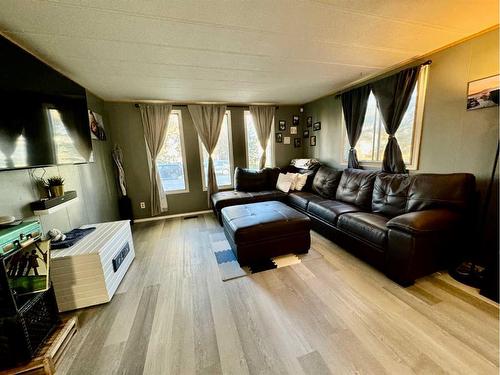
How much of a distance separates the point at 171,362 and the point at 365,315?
4.57ft

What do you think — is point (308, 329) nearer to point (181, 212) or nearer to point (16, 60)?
point (16, 60)

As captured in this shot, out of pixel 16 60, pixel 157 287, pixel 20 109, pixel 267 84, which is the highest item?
pixel 267 84

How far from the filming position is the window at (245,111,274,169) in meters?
4.43

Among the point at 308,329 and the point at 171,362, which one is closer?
the point at 171,362

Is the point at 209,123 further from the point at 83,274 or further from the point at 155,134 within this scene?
the point at 83,274

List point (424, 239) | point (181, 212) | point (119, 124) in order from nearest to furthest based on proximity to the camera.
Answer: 1. point (424, 239)
2. point (119, 124)
3. point (181, 212)

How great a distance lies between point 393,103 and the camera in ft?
8.66

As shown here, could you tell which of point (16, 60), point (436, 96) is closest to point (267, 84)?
point (436, 96)

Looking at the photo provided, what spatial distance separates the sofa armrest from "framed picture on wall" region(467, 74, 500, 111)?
1041 millimetres

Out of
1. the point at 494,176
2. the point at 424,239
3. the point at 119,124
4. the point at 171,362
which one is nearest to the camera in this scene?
the point at 171,362

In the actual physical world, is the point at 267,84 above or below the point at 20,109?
above

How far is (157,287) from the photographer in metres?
2.00

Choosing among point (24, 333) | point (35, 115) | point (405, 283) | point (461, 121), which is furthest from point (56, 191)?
point (461, 121)

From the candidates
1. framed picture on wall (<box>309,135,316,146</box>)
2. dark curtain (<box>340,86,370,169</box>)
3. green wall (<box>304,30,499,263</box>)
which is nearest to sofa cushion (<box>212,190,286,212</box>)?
dark curtain (<box>340,86,370,169</box>)
